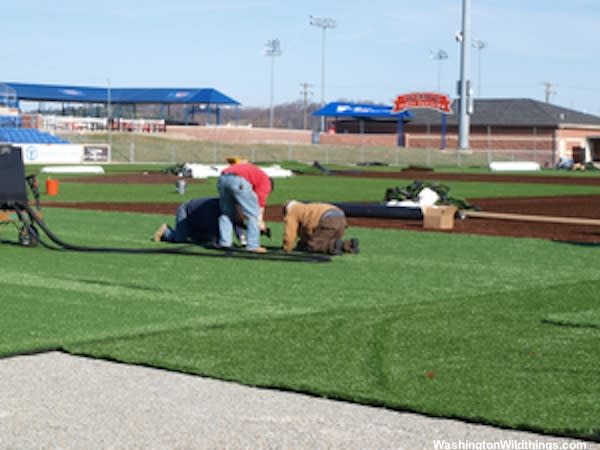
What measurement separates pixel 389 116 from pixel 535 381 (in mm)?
113133

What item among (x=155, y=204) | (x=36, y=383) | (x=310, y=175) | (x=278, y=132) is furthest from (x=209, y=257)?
(x=278, y=132)

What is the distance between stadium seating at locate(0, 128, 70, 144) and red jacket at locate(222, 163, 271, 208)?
6140 centimetres

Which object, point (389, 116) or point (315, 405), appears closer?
point (315, 405)

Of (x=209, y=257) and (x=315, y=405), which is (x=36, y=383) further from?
(x=209, y=257)

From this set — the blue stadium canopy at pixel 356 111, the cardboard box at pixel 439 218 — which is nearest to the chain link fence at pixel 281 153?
the blue stadium canopy at pixel 356 111

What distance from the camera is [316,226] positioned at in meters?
16.8

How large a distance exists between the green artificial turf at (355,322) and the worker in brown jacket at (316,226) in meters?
0.41

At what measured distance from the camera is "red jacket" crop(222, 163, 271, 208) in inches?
667

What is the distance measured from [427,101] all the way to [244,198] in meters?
92.3

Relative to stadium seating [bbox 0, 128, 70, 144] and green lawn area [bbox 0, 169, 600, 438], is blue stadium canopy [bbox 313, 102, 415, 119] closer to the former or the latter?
stadium seating [bbox 0, 128, 70, 144]

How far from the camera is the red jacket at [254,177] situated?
16938 millimetres

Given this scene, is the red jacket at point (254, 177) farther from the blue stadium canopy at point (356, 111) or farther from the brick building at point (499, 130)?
the blue stadium canopy at point (356, 111)

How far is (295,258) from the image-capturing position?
16.2m
